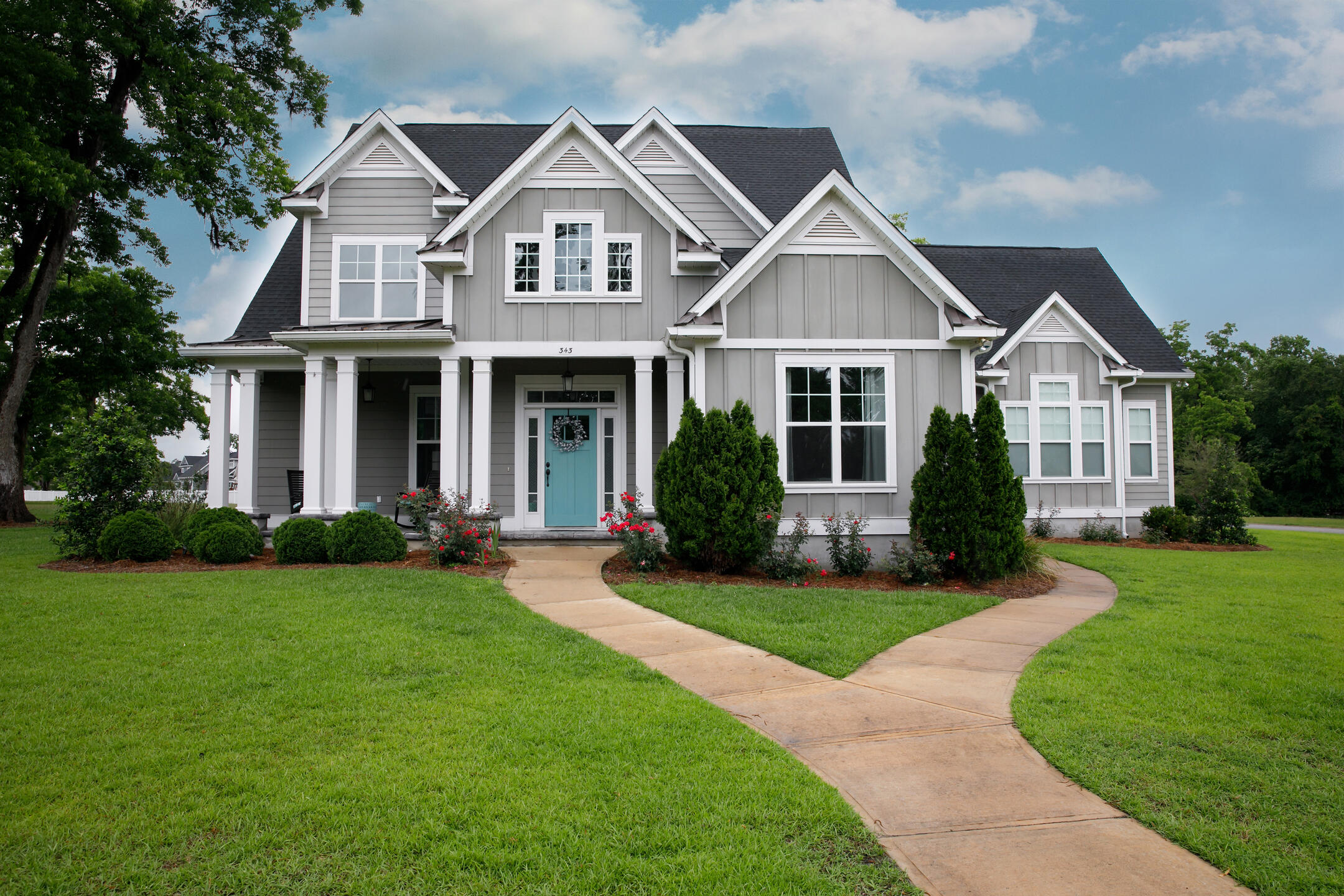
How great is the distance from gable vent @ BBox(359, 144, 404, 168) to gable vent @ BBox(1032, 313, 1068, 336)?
1353cm

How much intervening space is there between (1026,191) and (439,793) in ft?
94.2

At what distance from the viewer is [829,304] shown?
→ 37.1ft

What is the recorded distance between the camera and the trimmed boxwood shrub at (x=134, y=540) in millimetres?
10844

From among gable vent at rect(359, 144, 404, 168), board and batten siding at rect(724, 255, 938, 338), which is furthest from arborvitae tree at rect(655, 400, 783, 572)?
gable vent at rect(359, 144, 404, 168)

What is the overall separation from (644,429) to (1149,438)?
12.3 meters

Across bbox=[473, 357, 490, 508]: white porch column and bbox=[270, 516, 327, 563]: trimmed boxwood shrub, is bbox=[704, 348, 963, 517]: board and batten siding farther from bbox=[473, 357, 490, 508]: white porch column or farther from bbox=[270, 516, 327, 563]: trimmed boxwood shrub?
bbox=[270, 516, 327, 563]: trimmed boxwood shrub

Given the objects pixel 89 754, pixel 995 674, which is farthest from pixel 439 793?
pixel 995 674

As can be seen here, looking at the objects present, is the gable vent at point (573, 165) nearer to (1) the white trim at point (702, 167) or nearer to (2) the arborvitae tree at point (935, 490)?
(1) the white trim at point (702, 167)

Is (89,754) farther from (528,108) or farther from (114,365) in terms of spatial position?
(114,365)

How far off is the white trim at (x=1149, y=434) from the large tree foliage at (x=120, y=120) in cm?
2068

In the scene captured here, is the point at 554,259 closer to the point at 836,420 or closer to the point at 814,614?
the point at 836,420

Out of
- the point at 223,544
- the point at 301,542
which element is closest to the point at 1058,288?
the point at 301,542

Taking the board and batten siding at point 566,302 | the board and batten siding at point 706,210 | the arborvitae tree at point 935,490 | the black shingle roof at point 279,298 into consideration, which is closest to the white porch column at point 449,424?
the board and batten siding at point 566,302

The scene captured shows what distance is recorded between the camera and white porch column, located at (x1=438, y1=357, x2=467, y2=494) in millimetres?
12295
